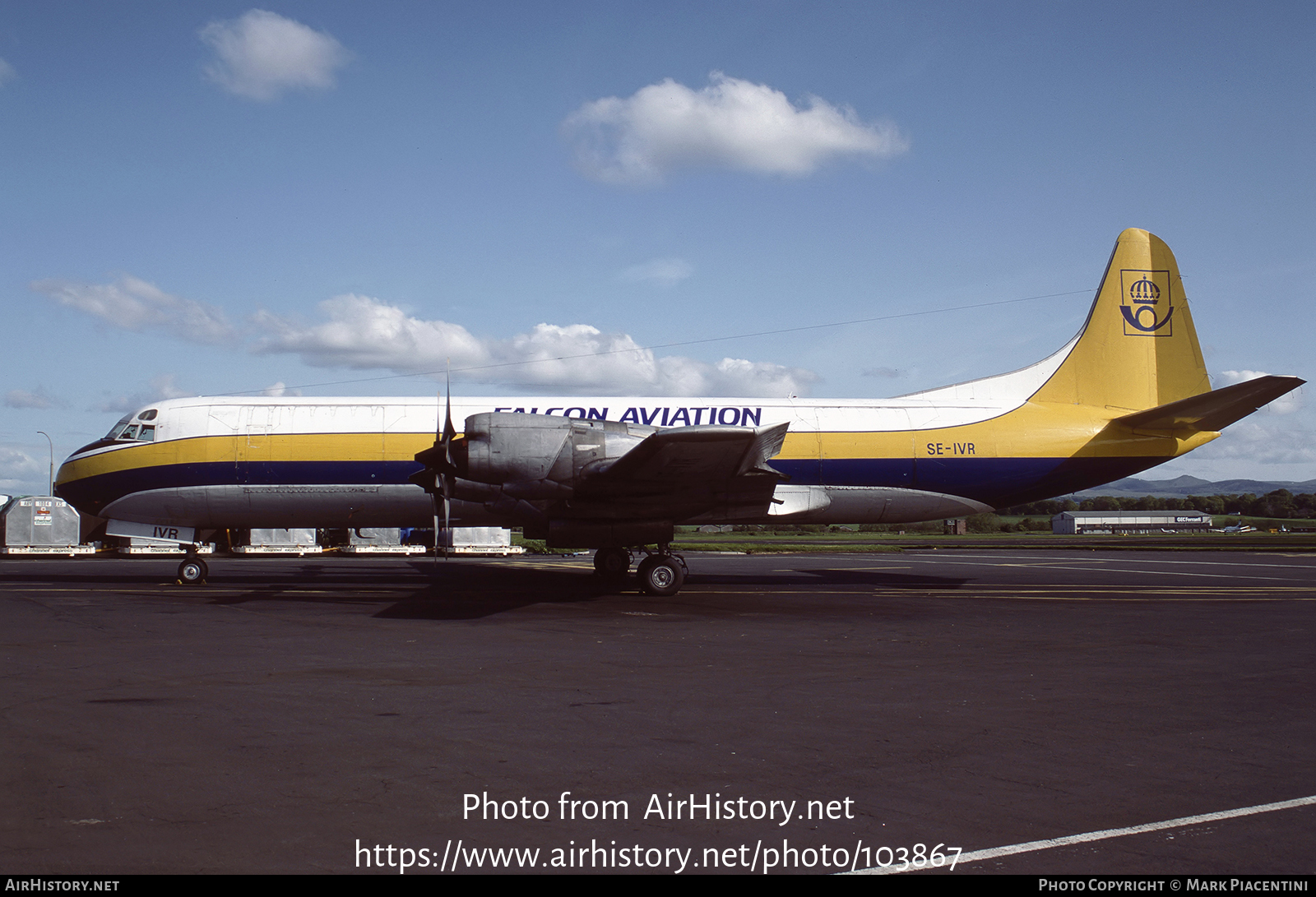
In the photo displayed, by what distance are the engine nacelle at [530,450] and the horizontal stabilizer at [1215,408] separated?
13524 mm

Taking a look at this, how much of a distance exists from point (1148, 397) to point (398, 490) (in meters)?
20.7

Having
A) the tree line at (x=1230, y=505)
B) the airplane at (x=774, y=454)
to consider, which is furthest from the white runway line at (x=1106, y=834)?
the tree line at (x=1230, y=505)

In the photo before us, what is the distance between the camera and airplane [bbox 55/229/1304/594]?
2008cm

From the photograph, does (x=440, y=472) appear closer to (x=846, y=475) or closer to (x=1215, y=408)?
(x=846, y=475)

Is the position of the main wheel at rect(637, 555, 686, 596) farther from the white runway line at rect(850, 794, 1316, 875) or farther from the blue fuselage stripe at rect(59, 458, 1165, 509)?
the white runway line at rect(850, 794, 1316, 875)

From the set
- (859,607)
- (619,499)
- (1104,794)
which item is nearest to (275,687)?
(1104,794)

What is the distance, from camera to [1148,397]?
79.3ft

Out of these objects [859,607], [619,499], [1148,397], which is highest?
[1148,397]

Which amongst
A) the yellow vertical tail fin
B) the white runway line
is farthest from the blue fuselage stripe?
the white runway line

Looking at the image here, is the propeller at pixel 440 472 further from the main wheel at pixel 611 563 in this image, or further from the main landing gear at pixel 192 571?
the main landing gear at pixel 192 571

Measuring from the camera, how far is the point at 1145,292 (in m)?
24.5

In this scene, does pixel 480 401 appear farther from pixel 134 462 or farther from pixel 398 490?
pixel 134 462

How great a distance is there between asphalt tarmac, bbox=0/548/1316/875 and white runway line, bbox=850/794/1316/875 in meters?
0.06

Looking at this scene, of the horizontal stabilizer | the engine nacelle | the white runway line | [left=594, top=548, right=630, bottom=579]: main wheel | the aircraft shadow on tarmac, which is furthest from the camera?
[left=594, top=548, right=630, bottom=579]: main wheel
